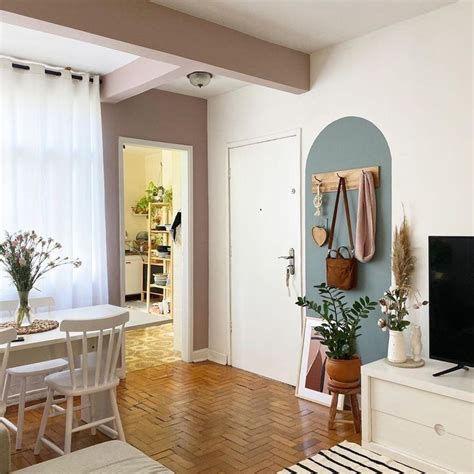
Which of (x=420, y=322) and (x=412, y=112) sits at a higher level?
(x=412, y=112)

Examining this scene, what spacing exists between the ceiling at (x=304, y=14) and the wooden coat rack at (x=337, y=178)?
0.95m

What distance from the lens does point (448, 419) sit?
8.21ft

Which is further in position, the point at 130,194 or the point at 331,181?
the point at 130,194

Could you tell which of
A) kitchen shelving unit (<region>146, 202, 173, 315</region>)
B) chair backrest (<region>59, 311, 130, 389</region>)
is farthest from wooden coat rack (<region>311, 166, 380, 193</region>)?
kitchen shelving unit (<region>146, 202, 173, 315</region>)

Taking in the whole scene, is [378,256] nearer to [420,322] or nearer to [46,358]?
[420,322]

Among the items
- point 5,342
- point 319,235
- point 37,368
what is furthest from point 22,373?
point 319,235

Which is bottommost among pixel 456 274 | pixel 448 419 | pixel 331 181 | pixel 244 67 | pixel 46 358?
pixel 448 419

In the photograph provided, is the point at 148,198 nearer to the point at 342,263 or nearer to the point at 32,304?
the point at 32,304

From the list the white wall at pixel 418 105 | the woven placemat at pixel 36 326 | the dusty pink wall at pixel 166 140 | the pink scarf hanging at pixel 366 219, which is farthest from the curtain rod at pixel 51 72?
the pink scarf hanging at pixel 366 219

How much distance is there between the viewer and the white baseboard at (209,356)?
186 inches

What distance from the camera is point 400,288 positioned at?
10.2 ft

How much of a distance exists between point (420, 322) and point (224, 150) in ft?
8.01

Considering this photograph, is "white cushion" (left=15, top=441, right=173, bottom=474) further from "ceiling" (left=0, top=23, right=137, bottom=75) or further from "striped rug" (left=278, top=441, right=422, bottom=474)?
"ceiling" (left=0, top=23, right=137, bottom=75)

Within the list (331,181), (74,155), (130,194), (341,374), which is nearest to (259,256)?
(331,181)
